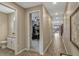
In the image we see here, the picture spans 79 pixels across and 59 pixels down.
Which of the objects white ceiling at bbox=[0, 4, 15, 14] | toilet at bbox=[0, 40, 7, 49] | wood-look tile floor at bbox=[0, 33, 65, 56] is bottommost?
wood-look tile floor at bbox=[0, 33, 65, 56]

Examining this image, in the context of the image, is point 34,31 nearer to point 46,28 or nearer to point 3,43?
point 46,28

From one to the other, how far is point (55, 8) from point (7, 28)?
87cm

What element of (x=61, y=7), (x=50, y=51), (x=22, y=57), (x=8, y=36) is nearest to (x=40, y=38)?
(x=50, y=51)

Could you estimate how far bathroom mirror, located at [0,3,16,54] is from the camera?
144 centimetres

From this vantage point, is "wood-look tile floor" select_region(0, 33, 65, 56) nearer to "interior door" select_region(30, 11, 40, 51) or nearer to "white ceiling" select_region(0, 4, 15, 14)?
A: "interior door" select_region(30, 11, 40, 51)

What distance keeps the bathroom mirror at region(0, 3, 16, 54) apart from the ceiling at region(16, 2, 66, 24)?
23 centimetres

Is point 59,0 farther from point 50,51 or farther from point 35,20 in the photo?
point 50,51

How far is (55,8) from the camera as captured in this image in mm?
1574

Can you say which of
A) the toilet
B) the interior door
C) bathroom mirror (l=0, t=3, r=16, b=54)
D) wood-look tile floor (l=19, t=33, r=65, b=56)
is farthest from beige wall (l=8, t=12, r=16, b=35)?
wood-look tile floor (l=19, t=33, r=65, b=56)

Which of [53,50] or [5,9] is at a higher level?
[5,9]

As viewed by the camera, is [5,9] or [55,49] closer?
[5,9]

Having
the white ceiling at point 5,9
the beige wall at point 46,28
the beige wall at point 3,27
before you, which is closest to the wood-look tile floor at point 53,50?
the beige wall at point 46,28

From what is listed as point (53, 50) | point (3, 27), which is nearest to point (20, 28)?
point (3, 27)

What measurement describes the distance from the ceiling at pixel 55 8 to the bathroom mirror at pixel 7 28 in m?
0.23
